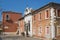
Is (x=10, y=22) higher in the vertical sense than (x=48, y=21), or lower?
higher

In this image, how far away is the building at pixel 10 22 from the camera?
44344 mm

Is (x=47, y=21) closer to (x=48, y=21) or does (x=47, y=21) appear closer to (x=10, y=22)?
(x=48, y=21)

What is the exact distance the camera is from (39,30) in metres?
28.5

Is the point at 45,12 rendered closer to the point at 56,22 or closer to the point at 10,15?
the point at 56,22

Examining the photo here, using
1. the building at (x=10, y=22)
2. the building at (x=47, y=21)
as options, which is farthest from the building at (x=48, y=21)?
the building at (x=10, y=22)

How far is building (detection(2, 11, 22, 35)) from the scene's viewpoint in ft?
145

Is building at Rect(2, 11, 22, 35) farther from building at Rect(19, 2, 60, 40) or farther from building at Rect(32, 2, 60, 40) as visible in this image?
building at Rect(32, 2, 60, 40)

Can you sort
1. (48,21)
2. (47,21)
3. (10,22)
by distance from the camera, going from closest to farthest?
(48,21) → (47,21) → (10,22)

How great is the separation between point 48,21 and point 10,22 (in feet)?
73.3

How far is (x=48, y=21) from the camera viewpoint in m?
24.8

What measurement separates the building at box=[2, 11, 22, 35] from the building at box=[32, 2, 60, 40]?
56.9 ft

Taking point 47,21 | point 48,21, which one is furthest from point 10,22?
point 48,21

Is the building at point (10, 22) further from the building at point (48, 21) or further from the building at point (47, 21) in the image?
the building at point (48, 21)

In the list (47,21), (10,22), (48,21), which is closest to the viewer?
(48,21)
